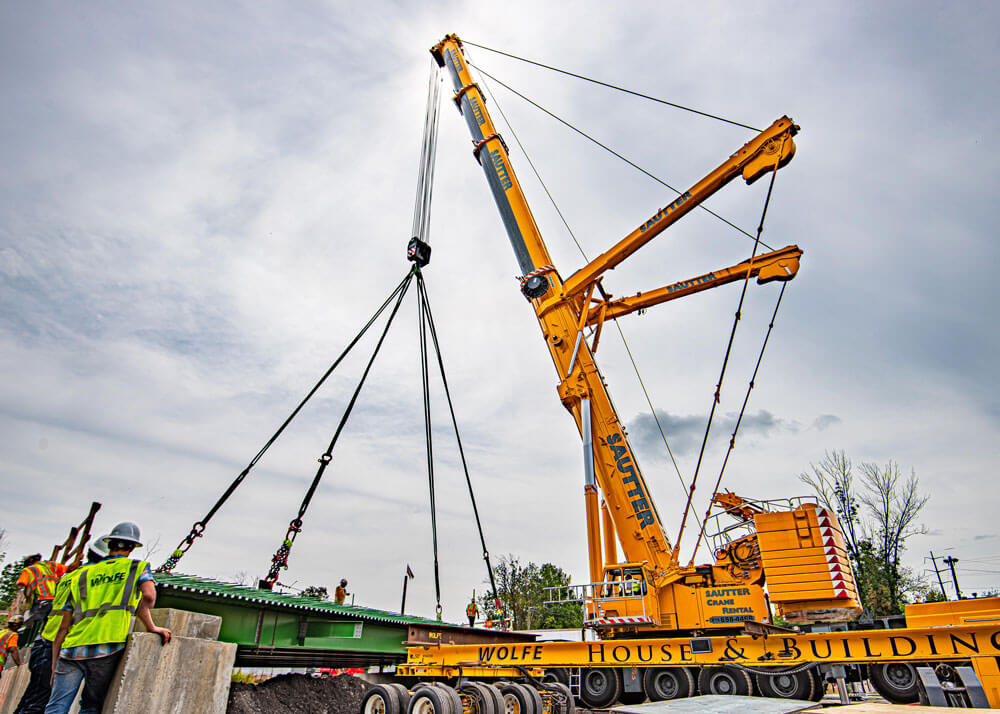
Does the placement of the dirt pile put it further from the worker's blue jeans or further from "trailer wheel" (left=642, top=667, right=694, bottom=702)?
"trailer wheel" (left=642, top=667, right=694, bottom=702)

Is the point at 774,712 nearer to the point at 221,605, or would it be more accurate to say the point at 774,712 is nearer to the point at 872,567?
the point at 221,605

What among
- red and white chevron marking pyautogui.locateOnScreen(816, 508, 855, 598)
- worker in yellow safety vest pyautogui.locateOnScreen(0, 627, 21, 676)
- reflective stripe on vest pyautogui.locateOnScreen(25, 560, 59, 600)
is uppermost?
red and white chevron marking pyautogui.locateOnScreen(816, 508, 855, 598)

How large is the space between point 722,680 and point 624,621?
6.11 ft

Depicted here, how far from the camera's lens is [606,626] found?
11.0 m

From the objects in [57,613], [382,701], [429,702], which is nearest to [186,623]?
[57,613]

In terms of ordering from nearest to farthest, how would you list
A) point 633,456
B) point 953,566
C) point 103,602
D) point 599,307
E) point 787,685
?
point 103,602 → point 787,685 → point 633,456 → point 599,307 → point 953,566

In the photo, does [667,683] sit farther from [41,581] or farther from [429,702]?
[41,581]

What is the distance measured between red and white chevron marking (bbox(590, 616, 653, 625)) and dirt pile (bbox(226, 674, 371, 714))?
4.57 metres

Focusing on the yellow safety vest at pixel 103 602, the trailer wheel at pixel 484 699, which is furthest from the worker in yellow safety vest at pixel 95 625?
the trailer wheel at pixel 484 699

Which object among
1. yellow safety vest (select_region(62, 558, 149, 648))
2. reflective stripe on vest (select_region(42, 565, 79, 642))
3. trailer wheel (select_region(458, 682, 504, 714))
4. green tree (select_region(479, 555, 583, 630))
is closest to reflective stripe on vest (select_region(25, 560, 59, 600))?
reflective stripe on vest (select_region(42, 565, 79, 642))

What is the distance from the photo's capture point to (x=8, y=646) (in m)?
7.05

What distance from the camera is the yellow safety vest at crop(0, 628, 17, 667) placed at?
6.89 meters

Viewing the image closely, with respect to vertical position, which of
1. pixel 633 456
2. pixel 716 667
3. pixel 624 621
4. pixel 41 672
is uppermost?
pixel 633 456

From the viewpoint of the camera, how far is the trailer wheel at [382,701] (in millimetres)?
8180
